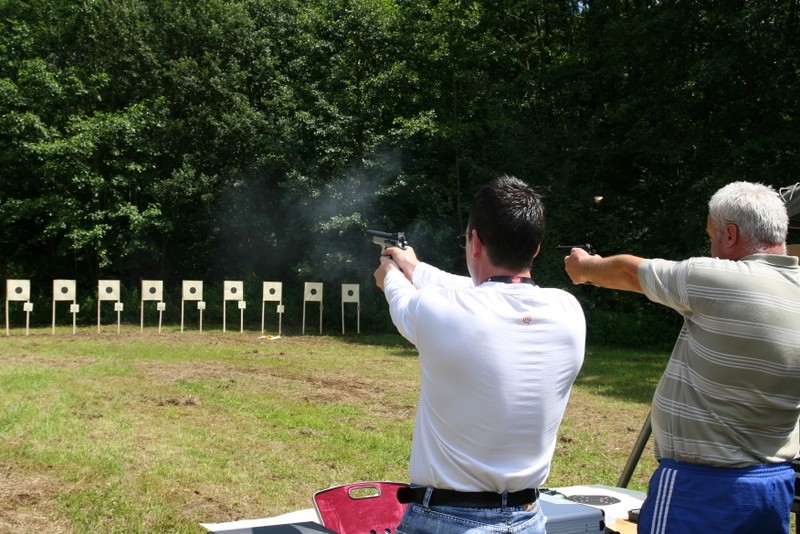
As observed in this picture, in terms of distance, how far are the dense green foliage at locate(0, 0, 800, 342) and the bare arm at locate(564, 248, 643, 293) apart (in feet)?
39.0

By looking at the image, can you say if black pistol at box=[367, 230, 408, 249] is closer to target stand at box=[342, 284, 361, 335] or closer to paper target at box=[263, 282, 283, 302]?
target stand at box=[342, 284, 361, 335]

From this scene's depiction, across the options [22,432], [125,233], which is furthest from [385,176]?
[22,432]

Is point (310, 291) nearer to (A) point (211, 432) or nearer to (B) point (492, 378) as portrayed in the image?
(A) point (211, 432)

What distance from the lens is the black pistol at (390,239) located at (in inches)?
77.6

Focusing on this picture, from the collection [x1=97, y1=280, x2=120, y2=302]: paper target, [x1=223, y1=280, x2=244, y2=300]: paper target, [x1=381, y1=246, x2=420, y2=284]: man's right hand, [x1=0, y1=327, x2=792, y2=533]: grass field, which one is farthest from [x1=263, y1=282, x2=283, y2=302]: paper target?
[x1=381, y1=246, x2=420, y2=284]: man's right hand

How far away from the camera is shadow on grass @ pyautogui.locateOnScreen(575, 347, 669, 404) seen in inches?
324

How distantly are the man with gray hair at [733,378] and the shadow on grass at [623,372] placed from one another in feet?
19.7

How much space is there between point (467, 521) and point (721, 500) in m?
0.74

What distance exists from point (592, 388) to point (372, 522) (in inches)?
253

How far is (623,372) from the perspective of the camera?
32.2ft

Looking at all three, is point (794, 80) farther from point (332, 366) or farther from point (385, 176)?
point (332, 366)

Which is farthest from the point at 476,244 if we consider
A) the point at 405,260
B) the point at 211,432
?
the point at 211,432

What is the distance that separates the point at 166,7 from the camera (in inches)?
720

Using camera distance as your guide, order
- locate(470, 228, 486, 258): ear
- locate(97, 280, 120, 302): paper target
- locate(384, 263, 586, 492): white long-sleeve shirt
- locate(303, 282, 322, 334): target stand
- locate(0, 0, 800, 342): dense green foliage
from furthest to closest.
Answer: locate(303, 282, 322, 334): target stand → locate(97, 280, 120, 302): paper target → locate(0, 0, 800, 342): dense green foliage → locate(470, 228, 486, 258): ear → locate(384, 263, 586, 492): white long-sleeve shirt
